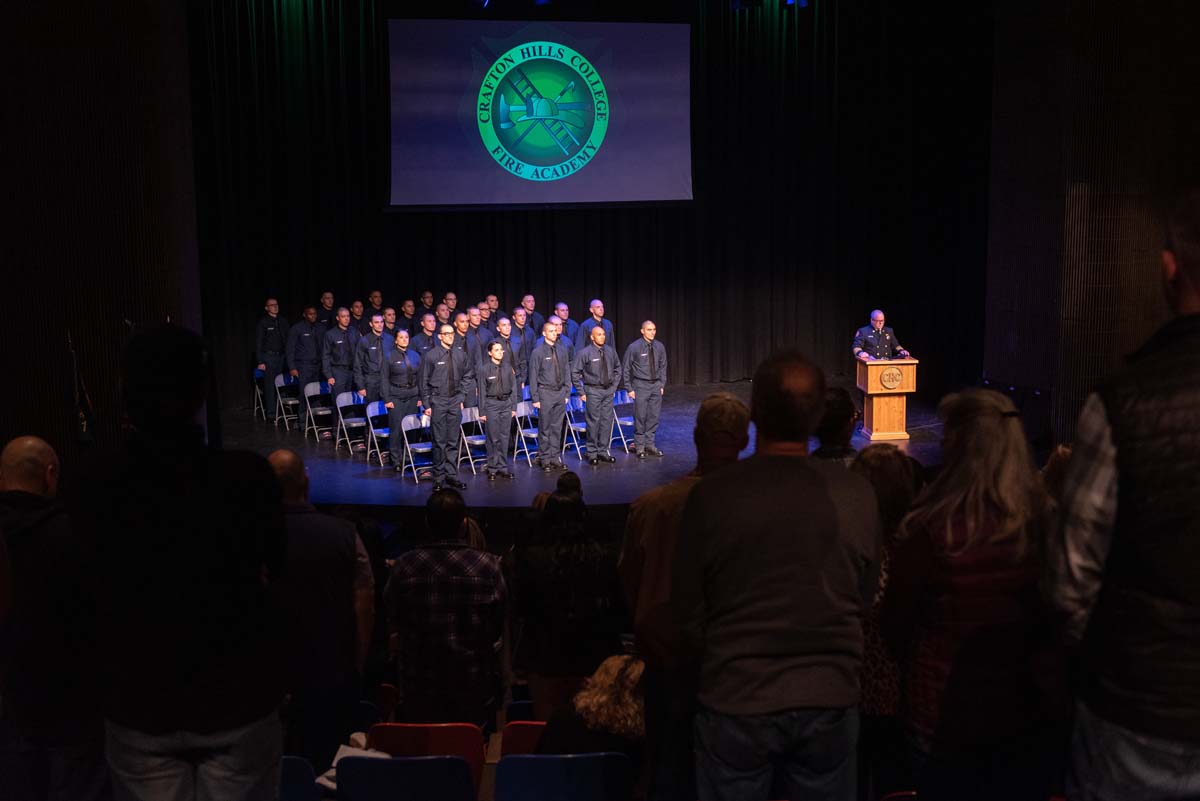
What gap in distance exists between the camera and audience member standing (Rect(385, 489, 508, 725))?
4.09m

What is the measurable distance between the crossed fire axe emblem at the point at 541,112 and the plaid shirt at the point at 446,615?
12020mm

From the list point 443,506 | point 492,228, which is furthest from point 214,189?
point 443,506

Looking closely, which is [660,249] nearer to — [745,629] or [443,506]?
[443,506]

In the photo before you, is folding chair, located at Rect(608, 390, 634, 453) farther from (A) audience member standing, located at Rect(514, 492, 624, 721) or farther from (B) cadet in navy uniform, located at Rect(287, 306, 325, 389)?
(A) audience member standing, located at Rect(514, 492, 624, 721)

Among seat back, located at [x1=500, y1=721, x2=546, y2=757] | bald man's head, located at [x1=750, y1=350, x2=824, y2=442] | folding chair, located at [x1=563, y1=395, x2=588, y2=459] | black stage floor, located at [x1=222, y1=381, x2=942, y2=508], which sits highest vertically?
bald man's head, located at [x1=750, y1=350, x2=824, y2=442]

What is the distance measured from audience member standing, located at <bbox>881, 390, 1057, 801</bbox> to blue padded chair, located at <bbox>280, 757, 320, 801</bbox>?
160 cm

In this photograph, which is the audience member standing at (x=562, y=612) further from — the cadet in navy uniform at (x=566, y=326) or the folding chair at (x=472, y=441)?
the cadet in navy uniform at (x=566, y=326)

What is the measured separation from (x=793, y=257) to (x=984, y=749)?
53.1 feet

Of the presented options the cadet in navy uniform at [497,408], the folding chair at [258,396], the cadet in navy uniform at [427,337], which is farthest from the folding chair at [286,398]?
the cadet in navy uniform at [497,408]

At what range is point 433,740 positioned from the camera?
12.2 feet

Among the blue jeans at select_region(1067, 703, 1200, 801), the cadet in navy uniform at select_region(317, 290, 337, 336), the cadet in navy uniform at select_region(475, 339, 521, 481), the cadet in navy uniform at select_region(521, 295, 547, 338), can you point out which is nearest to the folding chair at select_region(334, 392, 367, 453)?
the cadet in navy uniform at select_region(317, 290, 337, 336)

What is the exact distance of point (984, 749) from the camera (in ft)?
8.84

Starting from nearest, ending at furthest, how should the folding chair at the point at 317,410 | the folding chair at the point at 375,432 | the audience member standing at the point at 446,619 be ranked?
the audience member standing at the point at 446,619 → the folding chair at the point at 375,432 → the folding chair at the point at 317,410

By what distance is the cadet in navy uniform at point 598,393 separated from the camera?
1295 centimetres
